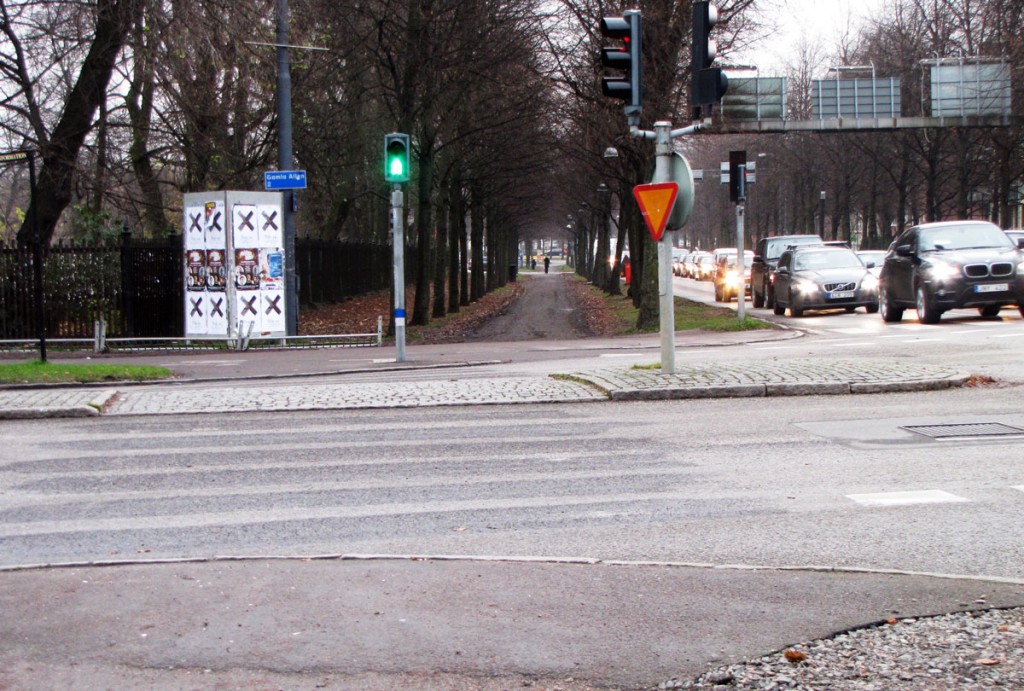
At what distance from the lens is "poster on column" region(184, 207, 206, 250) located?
23.6m

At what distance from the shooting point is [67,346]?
24.2 m

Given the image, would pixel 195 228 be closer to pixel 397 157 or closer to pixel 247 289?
pixel 247 289

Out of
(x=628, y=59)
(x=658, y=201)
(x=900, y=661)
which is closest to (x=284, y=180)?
(x=658, y=201)

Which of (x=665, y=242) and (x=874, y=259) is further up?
(x=874, y=259)

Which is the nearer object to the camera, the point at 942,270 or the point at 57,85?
the point at 942,270

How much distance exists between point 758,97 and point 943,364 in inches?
1188

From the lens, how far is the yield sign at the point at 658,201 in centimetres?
1272

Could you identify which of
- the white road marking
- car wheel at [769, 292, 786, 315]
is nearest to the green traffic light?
the white road marking

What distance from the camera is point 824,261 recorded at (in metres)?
30.1

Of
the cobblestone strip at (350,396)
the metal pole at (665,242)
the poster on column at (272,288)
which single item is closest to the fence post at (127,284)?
the poster on column at (272,288)

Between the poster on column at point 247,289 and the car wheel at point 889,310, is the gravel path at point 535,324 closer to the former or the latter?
the poster on column at point 247,289

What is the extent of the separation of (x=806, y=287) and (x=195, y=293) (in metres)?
14.7

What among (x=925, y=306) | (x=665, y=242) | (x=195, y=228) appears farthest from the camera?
(x=195, y=228)

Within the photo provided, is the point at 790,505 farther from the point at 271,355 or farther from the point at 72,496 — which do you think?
the point at 271,355
